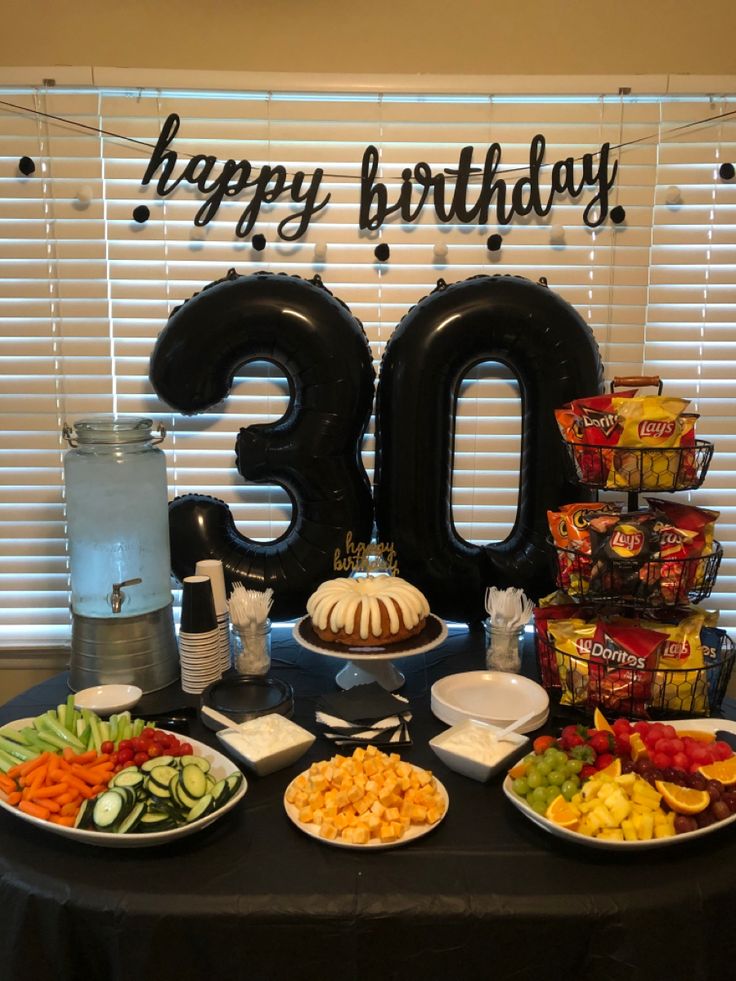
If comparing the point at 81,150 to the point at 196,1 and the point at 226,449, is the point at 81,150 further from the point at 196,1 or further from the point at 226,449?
the point at 226,449

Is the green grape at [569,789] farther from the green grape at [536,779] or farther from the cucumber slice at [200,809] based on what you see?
the cucumber slice at [200,809]

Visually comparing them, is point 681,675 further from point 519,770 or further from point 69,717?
point 69,717

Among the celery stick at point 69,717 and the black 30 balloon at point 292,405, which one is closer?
the celery stick at point 69,717

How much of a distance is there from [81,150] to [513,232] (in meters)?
1.09

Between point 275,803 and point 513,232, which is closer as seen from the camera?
point 275,803

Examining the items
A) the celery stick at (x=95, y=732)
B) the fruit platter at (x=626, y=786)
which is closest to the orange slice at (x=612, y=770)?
the fruit platter at (x=626, y=786)

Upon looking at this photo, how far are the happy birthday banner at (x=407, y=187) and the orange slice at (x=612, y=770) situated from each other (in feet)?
4.34

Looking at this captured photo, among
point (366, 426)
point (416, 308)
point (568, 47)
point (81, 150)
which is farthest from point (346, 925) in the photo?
point (568, 47)

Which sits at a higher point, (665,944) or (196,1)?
(196,1)

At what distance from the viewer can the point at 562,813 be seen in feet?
3.59

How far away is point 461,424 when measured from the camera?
6.58ft

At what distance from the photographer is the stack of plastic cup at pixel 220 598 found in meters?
1.66

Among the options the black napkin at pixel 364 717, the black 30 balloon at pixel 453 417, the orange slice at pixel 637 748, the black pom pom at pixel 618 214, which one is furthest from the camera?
the black pom pom at pixel 618 214

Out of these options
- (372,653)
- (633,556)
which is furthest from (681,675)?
(372,653)
